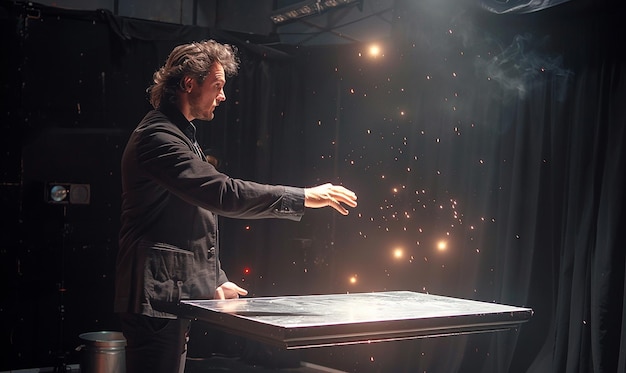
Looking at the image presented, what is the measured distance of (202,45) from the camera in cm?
219

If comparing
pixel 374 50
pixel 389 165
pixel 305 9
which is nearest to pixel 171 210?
pixel 389 165

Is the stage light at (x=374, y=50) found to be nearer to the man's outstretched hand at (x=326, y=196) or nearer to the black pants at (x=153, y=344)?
the man's outstretched hand at (x=326, y=196)

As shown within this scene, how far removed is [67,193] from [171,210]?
3.13 meters

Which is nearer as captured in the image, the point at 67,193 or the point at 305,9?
the point at 67,193

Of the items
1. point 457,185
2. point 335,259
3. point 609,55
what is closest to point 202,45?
point 609,55

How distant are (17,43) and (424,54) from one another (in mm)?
2669

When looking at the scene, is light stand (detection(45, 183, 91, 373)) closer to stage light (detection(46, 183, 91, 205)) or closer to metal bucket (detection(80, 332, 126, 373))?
stage light (detection(46, 183, 91, 205))

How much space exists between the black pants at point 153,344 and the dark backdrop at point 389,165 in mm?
2252

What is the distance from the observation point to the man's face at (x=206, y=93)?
2166mm

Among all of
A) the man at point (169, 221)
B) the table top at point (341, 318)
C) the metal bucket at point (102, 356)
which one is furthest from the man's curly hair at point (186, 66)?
the metal bucket at point (102, 356)

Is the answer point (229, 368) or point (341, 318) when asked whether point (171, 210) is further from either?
point (229, 368)

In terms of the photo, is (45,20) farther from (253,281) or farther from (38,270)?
(253,281)

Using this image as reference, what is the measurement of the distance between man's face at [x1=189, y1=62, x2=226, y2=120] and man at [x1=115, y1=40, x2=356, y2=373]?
12 centimetres

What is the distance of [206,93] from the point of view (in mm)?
2182
